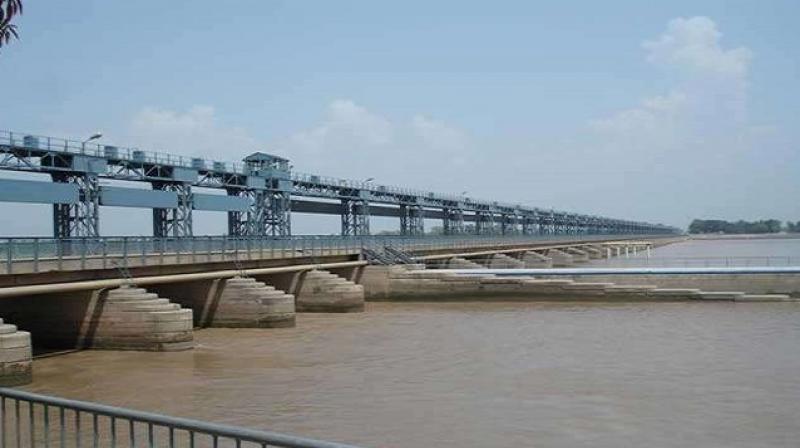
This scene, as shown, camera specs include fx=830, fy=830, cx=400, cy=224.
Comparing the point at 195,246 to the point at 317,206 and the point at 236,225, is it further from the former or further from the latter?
the point at 317,206

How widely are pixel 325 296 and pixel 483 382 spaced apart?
2148 centimetres

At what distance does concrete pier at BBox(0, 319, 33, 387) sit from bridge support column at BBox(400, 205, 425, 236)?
66.8 metres

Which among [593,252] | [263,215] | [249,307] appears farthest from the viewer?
[593,252]

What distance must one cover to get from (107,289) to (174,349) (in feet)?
10.2

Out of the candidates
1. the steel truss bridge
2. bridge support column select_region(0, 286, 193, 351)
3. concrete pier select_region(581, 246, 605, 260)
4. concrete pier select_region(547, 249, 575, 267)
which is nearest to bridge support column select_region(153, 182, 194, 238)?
the steel truss bridge

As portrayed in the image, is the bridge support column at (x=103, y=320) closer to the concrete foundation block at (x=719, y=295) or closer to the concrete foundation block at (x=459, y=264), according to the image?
the concrete foundation block at (x=719, y=295)

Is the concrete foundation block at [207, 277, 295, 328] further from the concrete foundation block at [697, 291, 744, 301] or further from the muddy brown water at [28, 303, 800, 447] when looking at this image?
the concrete foundation block at [697, 291, 744, 301]

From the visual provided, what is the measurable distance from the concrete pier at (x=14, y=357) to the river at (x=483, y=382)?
505 millimetres

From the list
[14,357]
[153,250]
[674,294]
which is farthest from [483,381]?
[674,294]

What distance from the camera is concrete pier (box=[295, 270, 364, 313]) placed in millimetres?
40719

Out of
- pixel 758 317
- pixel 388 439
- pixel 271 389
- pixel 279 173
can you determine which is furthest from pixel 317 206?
pixel 388 439

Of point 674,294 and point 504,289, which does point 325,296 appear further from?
point 674,294

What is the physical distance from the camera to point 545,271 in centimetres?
4925

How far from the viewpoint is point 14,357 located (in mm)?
20141
